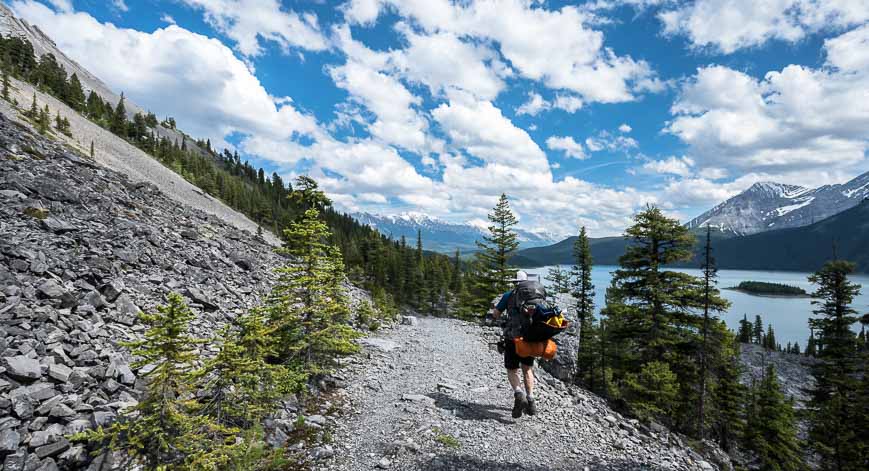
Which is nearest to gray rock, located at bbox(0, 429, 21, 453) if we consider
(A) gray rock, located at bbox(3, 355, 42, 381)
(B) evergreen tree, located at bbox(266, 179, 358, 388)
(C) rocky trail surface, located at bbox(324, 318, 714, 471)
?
(A) gray rock, located at bbox(3, 355, 42, 381)

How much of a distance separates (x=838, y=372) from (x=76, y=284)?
3682cm

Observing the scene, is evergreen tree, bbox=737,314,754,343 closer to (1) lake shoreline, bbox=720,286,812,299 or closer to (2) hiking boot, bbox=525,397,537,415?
(2) hiking boot, bbox=525,397,537,415

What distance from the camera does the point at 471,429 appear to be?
664cm

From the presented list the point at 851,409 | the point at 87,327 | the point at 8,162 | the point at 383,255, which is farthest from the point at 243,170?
the point at 851,409

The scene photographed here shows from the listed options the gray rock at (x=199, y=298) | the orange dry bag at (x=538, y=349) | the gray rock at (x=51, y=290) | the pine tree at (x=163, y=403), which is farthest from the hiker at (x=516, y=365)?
the gray rock at (x=199, y=298)

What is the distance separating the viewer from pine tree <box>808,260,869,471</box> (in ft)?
66.0

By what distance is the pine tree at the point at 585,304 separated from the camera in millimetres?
30000

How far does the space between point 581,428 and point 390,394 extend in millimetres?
4384

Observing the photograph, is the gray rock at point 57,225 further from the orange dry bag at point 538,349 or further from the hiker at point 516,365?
the orange dry bag at point 538,349

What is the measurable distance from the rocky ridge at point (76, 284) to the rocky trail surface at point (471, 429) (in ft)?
13.2

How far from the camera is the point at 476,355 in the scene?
13.1m

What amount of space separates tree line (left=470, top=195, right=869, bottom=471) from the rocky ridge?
40.4 feet

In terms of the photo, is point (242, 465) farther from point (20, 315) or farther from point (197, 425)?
point (20, 315)

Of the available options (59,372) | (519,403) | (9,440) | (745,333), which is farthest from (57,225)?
(745,333)
